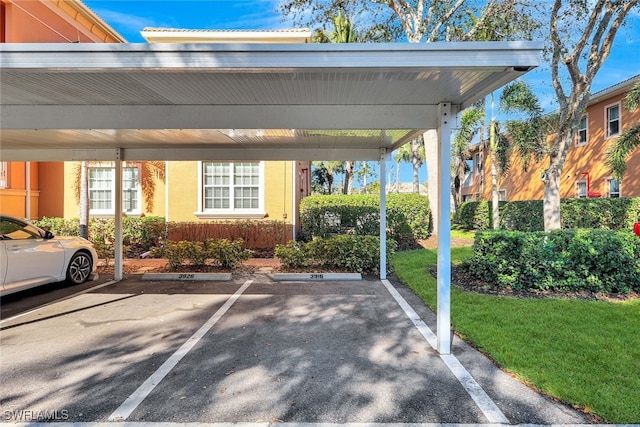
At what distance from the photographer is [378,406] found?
287cm

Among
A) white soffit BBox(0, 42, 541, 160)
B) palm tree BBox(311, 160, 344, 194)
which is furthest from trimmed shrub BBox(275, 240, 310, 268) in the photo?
palm tree BBox(311, 160, 344, 194)

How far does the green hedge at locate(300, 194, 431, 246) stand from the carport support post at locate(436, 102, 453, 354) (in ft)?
28.8

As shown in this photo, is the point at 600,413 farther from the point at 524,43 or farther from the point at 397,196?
the point at 397,196

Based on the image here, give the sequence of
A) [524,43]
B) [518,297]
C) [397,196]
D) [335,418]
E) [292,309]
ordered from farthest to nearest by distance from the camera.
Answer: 1. [397,196]
2. [518,297]
3. [292,309]
4. [524,43]
5. [335,418]

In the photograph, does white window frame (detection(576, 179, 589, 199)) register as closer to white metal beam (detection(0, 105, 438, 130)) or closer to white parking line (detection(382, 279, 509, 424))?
white parking line (detection(382, 279, 509, 424))

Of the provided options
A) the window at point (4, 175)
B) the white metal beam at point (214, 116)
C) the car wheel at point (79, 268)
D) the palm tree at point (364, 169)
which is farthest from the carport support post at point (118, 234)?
the palm tree at point (364, 169)

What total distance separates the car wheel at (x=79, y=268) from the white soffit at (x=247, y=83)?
3.50m

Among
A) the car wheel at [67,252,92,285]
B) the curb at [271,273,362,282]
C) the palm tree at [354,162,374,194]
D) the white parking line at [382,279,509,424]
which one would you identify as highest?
the palm tree at [354,162,374,194]

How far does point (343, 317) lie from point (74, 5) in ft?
45.1

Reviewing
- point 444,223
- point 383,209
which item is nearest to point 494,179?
point 383,209

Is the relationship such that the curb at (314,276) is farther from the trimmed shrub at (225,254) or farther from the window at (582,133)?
the window at (582,133)

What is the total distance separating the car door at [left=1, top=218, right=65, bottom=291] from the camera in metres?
5.46

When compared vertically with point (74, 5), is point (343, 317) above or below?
below

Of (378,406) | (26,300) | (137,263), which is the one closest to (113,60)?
(378,406)
